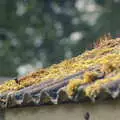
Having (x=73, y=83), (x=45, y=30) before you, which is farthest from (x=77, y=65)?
(x=45, y=30)

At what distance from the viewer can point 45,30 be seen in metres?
25.9

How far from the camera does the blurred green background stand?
80.7 ft

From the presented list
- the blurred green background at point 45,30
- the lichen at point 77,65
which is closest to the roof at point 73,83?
the lichen at point 77,65

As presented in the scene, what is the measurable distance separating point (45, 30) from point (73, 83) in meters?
21.6

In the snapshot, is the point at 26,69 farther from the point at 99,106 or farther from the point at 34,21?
the point at 99,106

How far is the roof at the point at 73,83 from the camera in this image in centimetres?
409

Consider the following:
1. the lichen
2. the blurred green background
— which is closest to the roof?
the lichen

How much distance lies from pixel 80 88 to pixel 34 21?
22114mm

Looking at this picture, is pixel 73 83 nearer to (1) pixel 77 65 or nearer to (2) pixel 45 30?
(1) pixel 77 65

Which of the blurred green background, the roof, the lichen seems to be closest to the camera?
the roof

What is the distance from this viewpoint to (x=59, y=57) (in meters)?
24.8

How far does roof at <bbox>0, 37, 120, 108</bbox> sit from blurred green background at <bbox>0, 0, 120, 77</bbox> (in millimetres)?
17596

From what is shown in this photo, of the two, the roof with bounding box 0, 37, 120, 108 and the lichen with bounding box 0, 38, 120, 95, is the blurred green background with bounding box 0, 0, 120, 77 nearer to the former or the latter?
the lichen with bounding box 0, 38, 120, 95

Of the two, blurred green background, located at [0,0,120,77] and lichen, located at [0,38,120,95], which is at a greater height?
blurred green background, located at [0,0,120,77]
